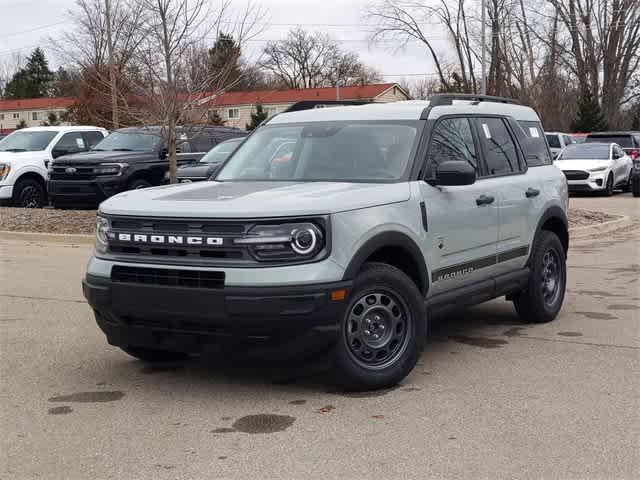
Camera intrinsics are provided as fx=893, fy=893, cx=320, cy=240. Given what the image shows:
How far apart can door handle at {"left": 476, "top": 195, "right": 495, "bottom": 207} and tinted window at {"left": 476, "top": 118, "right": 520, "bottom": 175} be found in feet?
1.12

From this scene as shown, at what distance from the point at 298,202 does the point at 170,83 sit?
10.7 meters

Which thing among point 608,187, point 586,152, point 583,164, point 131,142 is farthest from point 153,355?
point 586,152

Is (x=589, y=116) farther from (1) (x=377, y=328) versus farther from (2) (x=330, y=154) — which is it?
(1) (x=377, y=328)

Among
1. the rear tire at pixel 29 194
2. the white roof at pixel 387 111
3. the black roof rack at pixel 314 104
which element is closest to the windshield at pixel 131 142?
the rear tire at pixel 29 194

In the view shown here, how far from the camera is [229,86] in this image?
53.0 feet

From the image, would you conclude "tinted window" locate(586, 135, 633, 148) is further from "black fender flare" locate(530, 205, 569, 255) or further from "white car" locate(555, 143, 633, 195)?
"black fender flare" locate(530, 205, 569, 255)

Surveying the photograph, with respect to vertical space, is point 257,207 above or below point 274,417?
above

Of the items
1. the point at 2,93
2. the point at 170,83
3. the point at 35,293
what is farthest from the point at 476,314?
the point at 2,93

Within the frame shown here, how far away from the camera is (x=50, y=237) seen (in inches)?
583

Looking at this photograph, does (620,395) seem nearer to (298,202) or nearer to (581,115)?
(298,202)

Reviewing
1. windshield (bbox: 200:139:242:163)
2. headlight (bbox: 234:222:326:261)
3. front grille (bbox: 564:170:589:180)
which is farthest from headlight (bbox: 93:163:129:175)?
front grille (bbox: 564:170:589:180)

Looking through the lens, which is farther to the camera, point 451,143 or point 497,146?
point 497,146

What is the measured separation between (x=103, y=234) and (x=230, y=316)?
1.20 m

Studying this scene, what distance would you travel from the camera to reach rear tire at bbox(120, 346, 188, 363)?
6266mm
